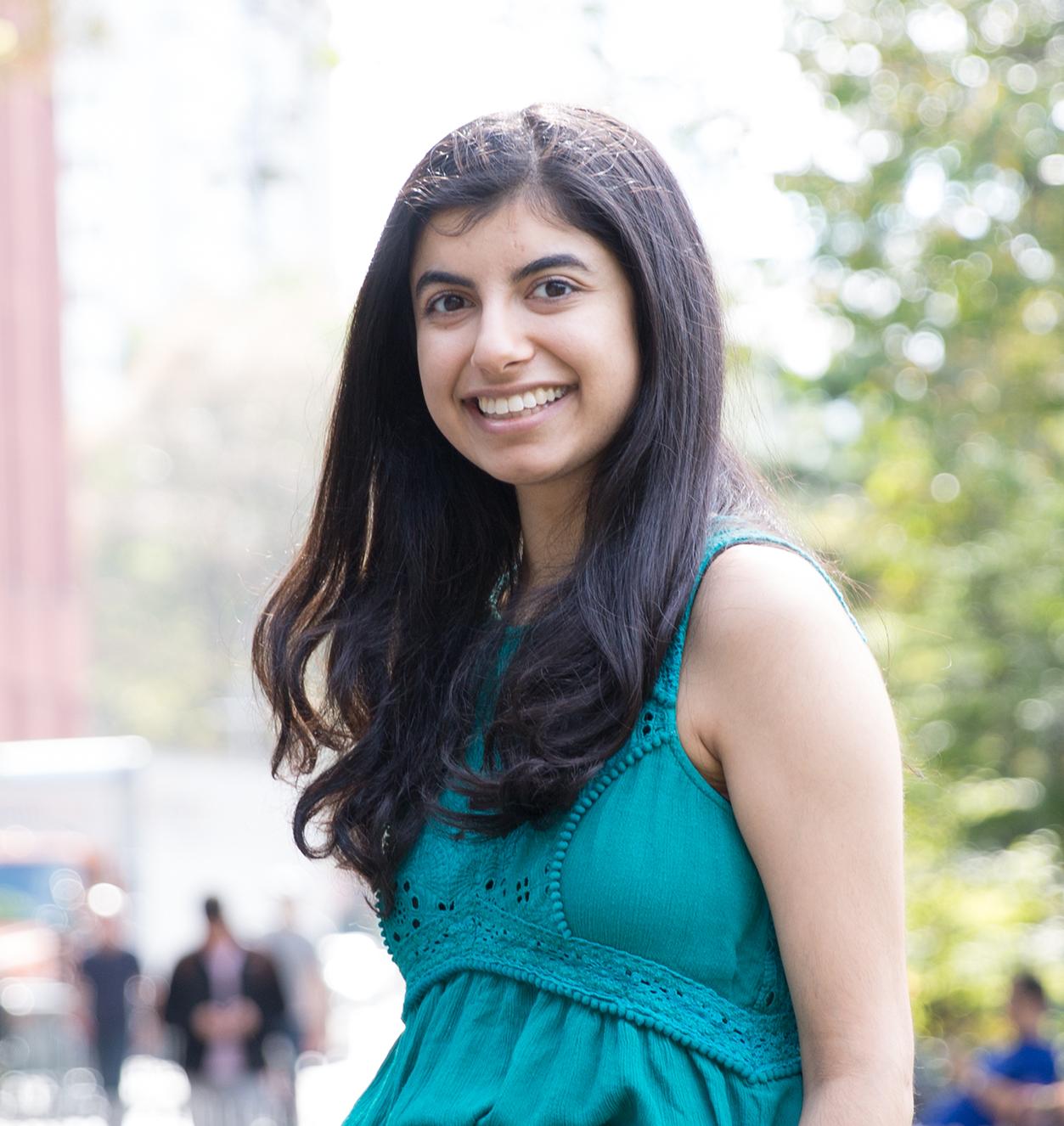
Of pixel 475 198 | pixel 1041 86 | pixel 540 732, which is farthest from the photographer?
pixel 1041 86

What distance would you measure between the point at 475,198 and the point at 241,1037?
338 inches

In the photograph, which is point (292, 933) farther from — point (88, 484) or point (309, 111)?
Result: point (88, 484)

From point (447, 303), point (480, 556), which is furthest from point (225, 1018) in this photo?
point (447, 303)

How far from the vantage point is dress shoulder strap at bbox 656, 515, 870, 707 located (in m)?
1.90

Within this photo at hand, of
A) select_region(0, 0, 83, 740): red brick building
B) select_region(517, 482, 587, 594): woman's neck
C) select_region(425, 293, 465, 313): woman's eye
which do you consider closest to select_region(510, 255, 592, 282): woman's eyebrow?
select_region(425, 293, 465, 313): woman's eye

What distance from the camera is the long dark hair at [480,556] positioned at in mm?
1964

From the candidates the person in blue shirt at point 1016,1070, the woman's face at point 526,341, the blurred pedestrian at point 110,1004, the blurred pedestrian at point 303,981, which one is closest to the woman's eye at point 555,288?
the woman's face at point 526,341

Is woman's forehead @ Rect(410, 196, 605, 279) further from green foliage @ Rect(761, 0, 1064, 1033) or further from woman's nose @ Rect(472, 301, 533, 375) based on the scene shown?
green foliage @ Rect(761, 0, 1064, 1033)

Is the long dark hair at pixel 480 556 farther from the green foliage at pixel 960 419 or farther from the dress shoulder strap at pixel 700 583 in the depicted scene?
the green foliage at pixel 960 419

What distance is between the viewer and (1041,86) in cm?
842

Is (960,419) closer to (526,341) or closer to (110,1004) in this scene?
(110,1004)

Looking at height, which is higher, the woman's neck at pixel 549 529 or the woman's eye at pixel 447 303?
the woman's eye at pixel 447 303

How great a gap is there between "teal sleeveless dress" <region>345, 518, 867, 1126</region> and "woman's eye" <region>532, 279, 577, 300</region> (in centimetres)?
36

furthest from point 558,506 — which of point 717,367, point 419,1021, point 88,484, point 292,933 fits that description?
point 88,484
